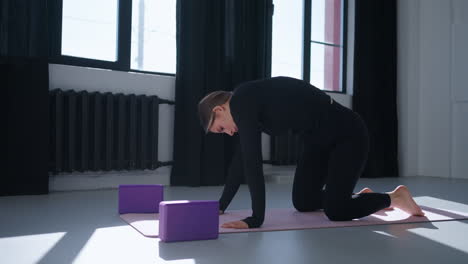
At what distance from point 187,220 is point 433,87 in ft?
15.6

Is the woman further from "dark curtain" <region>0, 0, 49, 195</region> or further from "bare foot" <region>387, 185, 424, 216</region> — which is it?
"dark curtain" <region>0, 0, 49, 195</region>

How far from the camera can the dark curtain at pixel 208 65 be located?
3.91m

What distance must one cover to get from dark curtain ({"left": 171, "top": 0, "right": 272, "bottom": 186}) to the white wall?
2.29 metres

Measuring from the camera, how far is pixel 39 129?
3117mm

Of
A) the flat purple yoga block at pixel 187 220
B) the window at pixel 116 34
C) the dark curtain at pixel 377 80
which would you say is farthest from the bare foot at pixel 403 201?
the dark curtain at pixel 377 80

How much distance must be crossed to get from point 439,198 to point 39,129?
292cm

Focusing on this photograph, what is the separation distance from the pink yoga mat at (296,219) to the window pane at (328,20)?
327 cm

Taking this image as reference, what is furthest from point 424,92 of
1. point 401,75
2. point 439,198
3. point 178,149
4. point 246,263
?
point 246,263

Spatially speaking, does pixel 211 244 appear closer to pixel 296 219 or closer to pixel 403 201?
pixel 296 219

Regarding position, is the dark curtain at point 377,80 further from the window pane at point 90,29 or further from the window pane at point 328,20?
the window pane at point 90,29

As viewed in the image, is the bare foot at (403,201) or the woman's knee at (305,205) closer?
the bare foot at (403,201)

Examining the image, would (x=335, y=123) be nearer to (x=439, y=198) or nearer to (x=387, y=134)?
(x=439, y=198)

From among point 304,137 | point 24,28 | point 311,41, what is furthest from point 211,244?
point 311,41

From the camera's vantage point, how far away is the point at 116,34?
3.80 metres
